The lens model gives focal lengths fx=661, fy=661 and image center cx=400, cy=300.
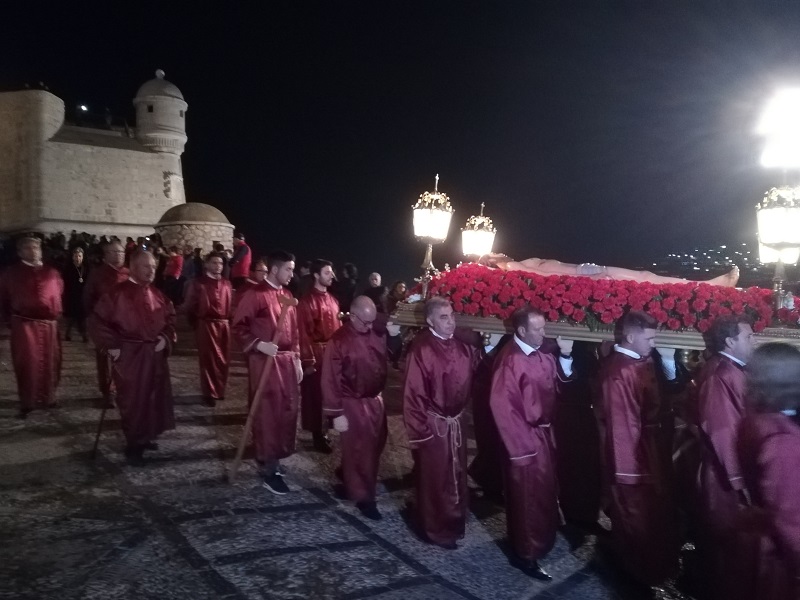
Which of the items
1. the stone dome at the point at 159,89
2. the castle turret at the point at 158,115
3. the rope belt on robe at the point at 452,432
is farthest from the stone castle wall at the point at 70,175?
the rope belt on robe at the point at 452,432

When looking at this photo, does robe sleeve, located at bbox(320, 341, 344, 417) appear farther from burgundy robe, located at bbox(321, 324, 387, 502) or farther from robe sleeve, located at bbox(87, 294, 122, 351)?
robe sleeve, located at bbox(87, 294, 122, 351)

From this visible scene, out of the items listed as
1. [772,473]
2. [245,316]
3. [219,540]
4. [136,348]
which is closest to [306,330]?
[245,316]

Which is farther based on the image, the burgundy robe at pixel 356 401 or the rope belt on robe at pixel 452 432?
the burgundy robe at pixel 356 401

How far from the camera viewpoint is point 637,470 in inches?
170

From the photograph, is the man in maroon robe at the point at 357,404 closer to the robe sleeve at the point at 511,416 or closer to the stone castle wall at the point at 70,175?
the robe sleeve at the point at 511,416

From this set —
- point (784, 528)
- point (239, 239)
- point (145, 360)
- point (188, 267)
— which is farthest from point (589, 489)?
point (188, 267)

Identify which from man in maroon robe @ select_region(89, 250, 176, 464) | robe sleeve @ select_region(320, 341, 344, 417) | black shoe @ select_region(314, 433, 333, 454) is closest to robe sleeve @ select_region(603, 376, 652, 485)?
robe sleeve @ select_region(320, 341, 344, 417)

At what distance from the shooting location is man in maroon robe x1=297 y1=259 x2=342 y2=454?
22.5 feet

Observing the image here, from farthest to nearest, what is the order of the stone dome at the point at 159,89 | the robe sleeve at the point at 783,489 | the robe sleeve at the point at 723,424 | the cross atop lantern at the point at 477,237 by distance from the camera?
the stone dome at the point at 159,89, the cross atop lantern at the point at 477,237, the robe sleeve at the point at 723,424, the robe sleeve at the point at 783,489

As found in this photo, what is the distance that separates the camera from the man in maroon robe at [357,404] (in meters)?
5.18

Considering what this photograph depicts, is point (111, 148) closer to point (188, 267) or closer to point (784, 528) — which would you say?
point (188, 267)

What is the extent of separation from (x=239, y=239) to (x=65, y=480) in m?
9.05

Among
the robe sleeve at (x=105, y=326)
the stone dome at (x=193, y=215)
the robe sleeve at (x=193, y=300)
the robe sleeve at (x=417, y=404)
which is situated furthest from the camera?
the stone dome at (x=193, y=215)

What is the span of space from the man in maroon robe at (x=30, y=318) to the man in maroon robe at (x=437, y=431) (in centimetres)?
489
